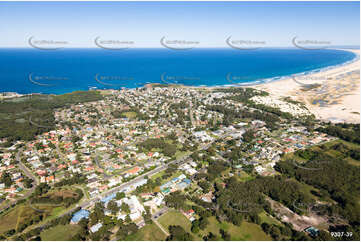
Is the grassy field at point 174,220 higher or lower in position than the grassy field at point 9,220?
higher

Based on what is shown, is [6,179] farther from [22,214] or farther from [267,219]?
[267,219]

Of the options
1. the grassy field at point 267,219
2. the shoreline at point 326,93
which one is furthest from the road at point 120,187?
the shoreline at point 326,93

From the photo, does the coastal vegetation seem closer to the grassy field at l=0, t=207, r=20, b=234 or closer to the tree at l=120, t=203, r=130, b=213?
the grassy field at l=0, t=207, r=20, b=234

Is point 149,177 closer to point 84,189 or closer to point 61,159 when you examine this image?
point 84,189

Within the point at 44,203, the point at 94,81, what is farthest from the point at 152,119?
the point at 94,81

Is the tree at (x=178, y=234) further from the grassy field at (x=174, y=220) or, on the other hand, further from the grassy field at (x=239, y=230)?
the grassy field at (x=239, y=230)

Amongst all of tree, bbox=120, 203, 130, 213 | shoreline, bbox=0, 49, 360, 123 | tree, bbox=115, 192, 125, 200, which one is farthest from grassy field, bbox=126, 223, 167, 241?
shoreline, bbox=0, 49, 360, 123
